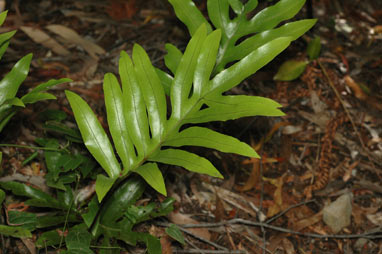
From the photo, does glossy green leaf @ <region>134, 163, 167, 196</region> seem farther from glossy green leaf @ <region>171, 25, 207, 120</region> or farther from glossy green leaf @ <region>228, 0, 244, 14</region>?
glossy green leaf @ <region>228, 0, 244, 14</region>

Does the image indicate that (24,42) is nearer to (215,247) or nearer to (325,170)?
(215,247)

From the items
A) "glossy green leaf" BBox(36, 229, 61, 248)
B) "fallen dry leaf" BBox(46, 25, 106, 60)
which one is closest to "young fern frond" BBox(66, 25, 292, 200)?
"glossy green leaf" BBox(36, 229, 61, 248)

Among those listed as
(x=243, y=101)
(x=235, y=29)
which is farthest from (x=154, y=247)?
(x=235, y=29)

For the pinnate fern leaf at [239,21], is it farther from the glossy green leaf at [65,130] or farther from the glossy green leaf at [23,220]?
the glossy green leaf at [23,220]

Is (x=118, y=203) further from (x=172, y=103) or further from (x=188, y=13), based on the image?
(x=188, y=13)

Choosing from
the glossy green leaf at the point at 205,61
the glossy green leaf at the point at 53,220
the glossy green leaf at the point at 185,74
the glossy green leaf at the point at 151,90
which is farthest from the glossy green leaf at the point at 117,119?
the glossy green leaf at the point at 53,220

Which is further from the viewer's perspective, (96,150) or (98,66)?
(98,66)

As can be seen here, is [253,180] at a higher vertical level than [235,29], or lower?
lower
